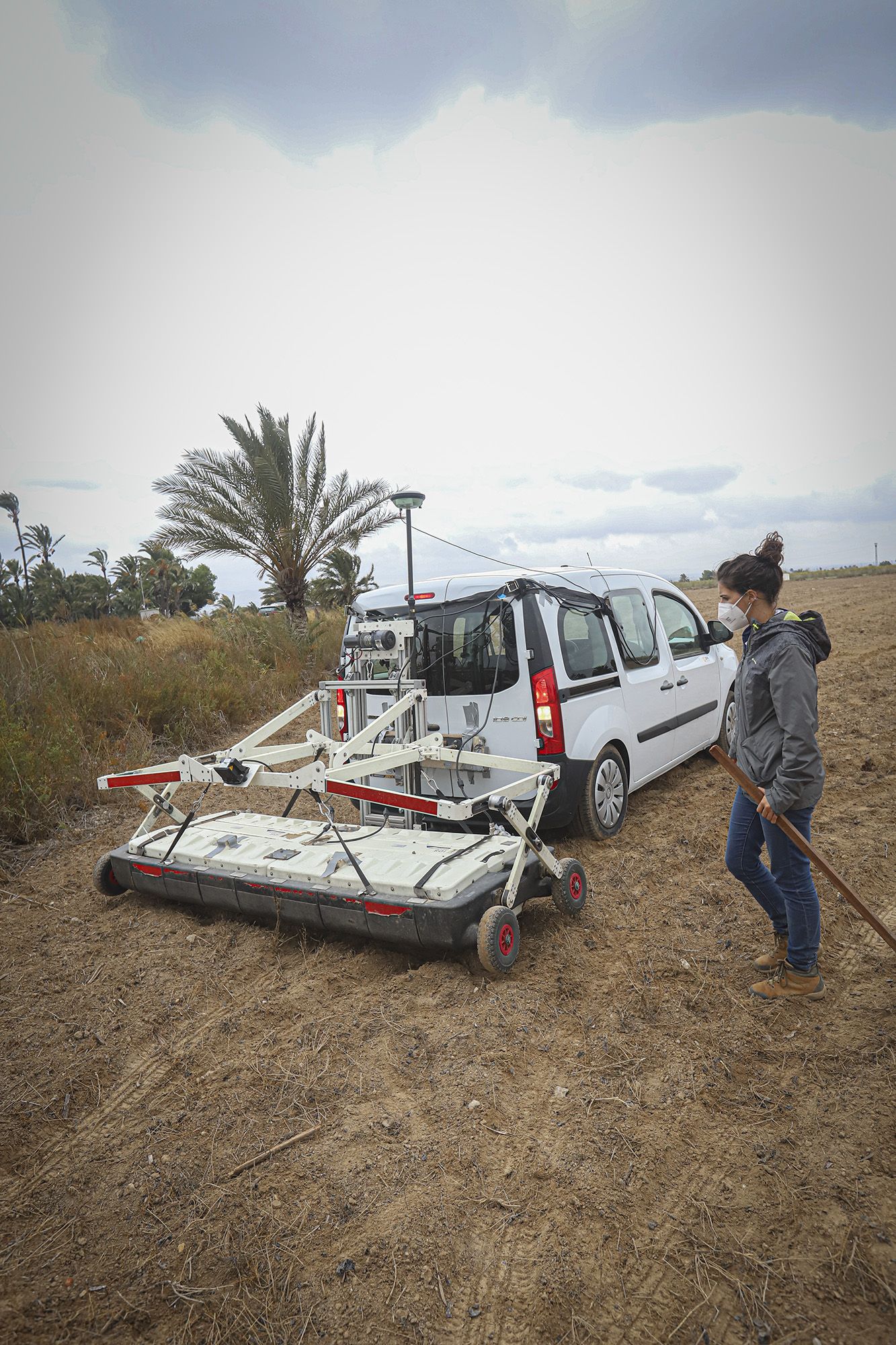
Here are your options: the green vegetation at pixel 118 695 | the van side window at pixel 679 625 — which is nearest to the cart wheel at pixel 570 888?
the van side window at pixel 679 625

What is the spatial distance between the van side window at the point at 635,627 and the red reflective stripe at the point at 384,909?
2891mm

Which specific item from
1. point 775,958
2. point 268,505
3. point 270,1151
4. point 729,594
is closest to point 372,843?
point 270,1151

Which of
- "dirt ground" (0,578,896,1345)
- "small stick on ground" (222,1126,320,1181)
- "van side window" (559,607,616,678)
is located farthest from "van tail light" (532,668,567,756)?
"small stick on ground" (222,1126,320,1181)

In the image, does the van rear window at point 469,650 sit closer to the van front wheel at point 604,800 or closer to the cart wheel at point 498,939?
the van front wheel at point 604,800

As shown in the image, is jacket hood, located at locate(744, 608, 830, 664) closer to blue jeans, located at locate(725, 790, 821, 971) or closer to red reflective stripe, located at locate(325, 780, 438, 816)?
blue jeans, located at locate(725, 790, 821, 971)

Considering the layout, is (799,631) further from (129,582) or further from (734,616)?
(129,582)

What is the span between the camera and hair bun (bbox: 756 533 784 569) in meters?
3.38

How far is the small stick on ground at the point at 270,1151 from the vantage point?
2.51 meters

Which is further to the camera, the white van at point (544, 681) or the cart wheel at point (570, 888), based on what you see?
the white van at point (544, 681)

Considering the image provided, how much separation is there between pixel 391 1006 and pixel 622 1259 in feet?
5.07

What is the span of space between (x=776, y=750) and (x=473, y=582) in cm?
240

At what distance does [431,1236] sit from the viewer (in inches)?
87.3

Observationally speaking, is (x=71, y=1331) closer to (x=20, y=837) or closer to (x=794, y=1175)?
(x=794, y=1175)

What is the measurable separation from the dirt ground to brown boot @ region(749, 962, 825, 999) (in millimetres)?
76
